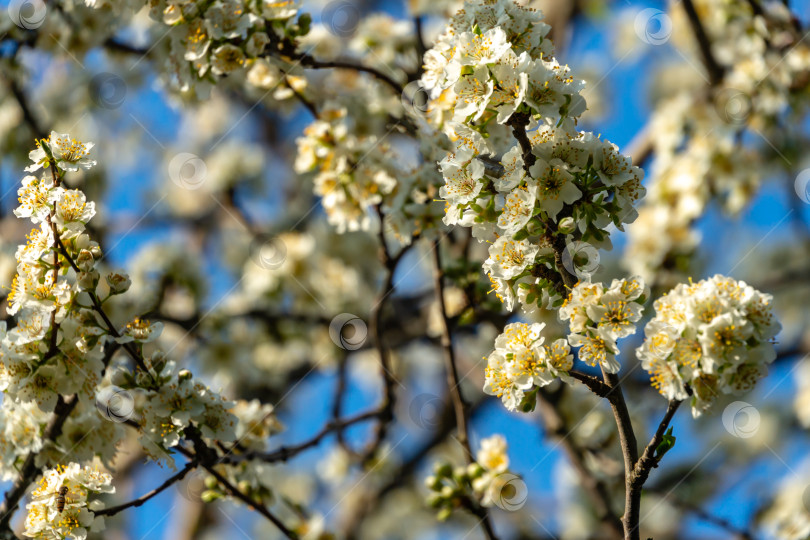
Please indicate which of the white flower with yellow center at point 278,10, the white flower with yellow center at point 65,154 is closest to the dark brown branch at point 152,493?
the white flower with yellow center at point 65,154

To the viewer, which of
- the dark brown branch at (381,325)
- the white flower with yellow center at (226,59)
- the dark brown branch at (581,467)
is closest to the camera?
the white flower with yellow center at (226,59)

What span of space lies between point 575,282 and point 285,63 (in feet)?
5.01

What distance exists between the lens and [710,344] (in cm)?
153

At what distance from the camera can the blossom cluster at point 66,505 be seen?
1892 millimetres

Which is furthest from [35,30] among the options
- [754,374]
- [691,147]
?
[691,147]

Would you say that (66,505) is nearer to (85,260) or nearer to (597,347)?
(85,260)

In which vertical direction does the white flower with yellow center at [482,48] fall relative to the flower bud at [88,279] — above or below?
above

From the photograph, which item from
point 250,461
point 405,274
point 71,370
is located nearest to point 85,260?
point 71,370

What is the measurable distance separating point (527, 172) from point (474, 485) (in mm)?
1392

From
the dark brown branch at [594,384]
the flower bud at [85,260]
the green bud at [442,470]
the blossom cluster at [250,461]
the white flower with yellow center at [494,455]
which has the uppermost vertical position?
the dark brown branch at [594,384]

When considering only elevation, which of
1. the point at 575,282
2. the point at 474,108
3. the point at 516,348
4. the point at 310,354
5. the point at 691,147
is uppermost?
the point at 691,147

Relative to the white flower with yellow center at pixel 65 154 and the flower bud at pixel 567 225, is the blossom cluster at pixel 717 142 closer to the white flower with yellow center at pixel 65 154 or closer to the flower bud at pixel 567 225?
the flower bud at pixel 567 225

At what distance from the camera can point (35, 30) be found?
325cm

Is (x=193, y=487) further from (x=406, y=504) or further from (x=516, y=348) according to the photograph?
(x=406, y=504)
